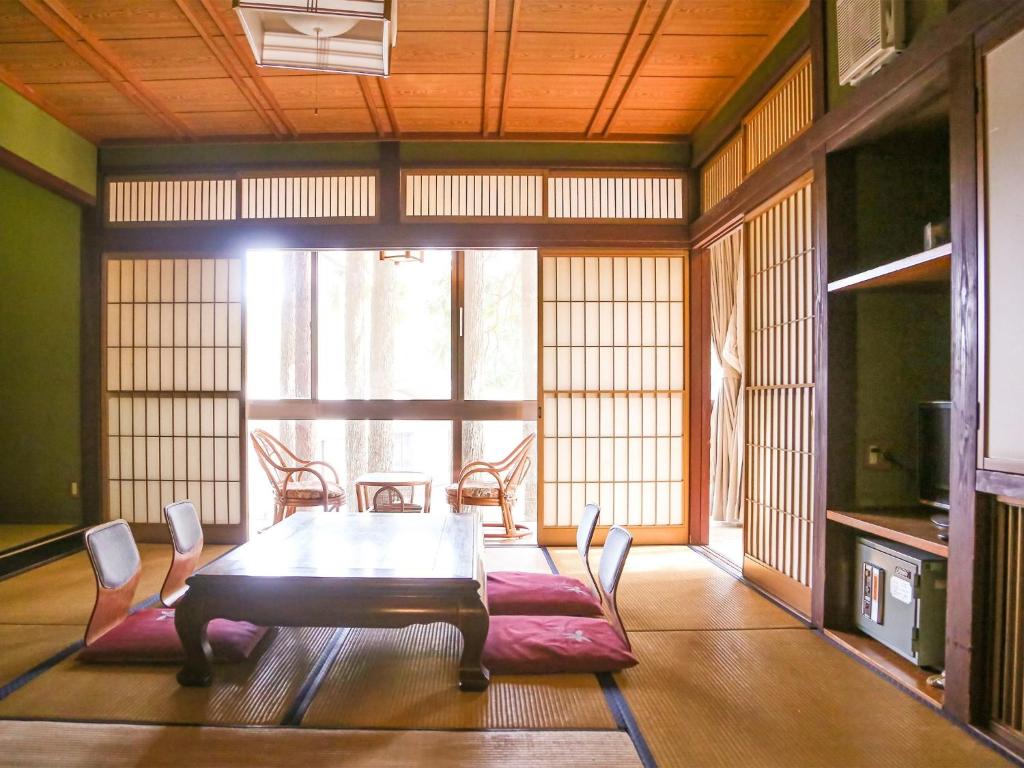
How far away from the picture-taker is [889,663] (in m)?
2.38

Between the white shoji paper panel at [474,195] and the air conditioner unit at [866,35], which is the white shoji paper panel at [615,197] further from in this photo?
the air conditioner unit at [866,35]

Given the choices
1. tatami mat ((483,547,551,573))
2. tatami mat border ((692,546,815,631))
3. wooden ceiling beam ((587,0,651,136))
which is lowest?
tatami mat ((483,547,551,573))

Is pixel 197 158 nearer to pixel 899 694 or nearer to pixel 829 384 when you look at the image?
pixel 829 384

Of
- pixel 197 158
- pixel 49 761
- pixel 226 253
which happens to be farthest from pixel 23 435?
pixel 49 761

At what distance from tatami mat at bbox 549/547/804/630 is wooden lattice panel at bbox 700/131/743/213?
238 centimetres

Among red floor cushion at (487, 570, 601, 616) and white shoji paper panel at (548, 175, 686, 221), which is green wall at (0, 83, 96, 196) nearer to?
white shoji paper panel at (548, 175, 686, 221)

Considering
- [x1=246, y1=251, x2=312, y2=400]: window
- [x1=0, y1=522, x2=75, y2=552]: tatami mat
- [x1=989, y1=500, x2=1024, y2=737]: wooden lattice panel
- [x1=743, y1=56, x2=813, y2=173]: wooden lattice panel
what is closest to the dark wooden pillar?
[x1=989, y1=500, x2=1024, y2=737]: wooden lattice panel

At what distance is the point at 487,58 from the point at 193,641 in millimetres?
3128

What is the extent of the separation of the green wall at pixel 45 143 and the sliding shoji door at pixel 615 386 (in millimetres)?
3407

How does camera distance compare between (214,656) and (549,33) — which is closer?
(214,656)

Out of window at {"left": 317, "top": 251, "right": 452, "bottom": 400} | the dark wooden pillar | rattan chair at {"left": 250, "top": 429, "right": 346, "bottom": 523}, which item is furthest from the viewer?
window at {"left": 317, "top": 251, "right": 452, "bottom": 400}

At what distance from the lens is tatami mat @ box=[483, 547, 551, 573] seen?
12.5ft

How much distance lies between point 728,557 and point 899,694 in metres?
1.92

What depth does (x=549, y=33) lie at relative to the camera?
10.3ft
